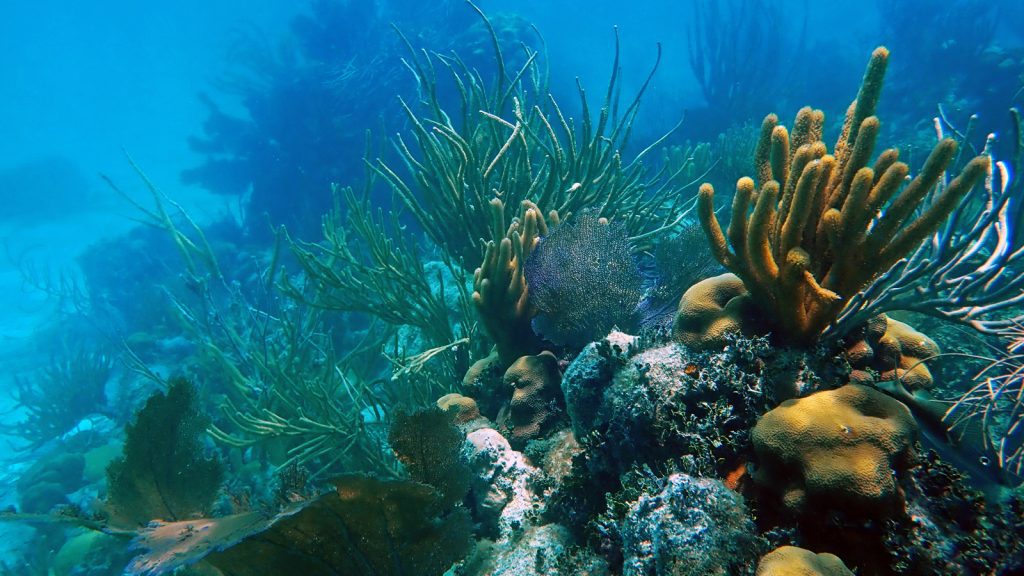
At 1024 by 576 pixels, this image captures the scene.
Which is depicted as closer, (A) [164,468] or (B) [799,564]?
(B) [799,564]

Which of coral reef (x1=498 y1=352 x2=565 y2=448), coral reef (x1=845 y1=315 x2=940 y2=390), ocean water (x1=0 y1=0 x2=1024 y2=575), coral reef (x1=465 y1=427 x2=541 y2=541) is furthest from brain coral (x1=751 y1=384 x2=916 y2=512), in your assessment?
coral reef (x1=498 y1=352 x2=565 y2=448)

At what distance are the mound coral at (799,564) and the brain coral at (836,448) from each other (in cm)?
20

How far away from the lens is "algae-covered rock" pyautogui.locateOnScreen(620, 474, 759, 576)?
1502 mm

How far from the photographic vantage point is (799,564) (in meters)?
1.39

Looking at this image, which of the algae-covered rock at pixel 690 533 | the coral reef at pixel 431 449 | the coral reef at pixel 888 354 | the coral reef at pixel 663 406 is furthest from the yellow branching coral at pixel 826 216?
the coral reef at pixel 431 449

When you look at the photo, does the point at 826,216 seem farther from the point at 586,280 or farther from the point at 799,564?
the point at 586,280

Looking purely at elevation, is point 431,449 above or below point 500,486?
above

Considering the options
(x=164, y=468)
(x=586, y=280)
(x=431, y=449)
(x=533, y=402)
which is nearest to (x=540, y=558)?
(x=431, y=449)

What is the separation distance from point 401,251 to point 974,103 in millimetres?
15321

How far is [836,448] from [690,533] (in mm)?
580

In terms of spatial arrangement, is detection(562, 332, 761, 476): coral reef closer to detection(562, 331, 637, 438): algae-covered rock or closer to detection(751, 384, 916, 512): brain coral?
detection(562, 331, 637, 438): algae-covered rock

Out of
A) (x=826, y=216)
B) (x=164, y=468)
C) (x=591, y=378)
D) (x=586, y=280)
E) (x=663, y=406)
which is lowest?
(x=663, y=406)

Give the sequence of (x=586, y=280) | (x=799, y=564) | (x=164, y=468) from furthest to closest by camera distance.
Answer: (x=586, y=280) < (x=164, y=468) < (x=799, y=564)

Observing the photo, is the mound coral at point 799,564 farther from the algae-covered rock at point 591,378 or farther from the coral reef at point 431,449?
the coral reef at point 431,449
